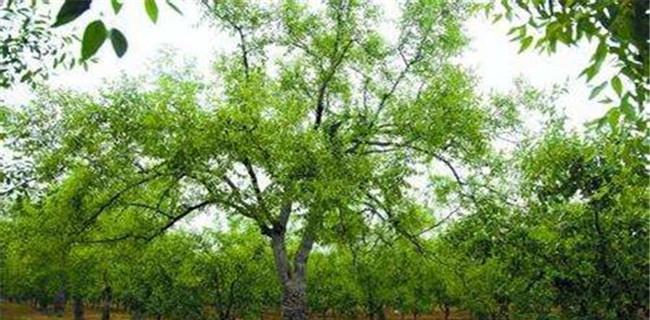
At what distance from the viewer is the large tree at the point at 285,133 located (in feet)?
63.0

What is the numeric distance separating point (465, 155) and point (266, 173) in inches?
282

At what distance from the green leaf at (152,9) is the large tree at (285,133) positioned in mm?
15659

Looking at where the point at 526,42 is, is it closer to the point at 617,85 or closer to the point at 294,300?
the point at 617,85

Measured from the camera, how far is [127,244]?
23609 millimetres

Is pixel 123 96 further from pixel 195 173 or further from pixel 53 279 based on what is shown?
pixel 53 279

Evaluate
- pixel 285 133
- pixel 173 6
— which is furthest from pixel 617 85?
pixel 285 133

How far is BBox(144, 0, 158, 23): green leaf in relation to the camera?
2.35m

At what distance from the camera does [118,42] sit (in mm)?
2219

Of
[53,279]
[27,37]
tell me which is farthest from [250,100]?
[53,279]

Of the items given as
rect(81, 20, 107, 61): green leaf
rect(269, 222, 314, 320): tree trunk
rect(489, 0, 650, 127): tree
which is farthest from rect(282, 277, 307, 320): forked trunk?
rect(81, 20, 107, 61): green leaf

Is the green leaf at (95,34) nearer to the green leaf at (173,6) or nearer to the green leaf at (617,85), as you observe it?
the green leaf at (173,6)

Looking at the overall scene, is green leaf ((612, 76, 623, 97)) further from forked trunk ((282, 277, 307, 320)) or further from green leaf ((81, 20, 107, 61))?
forked trunk ((282, 277, 307, 320))

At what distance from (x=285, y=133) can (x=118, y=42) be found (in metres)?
17.2

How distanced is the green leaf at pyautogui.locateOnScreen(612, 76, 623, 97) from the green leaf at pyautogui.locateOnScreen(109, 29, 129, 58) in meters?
3.01
